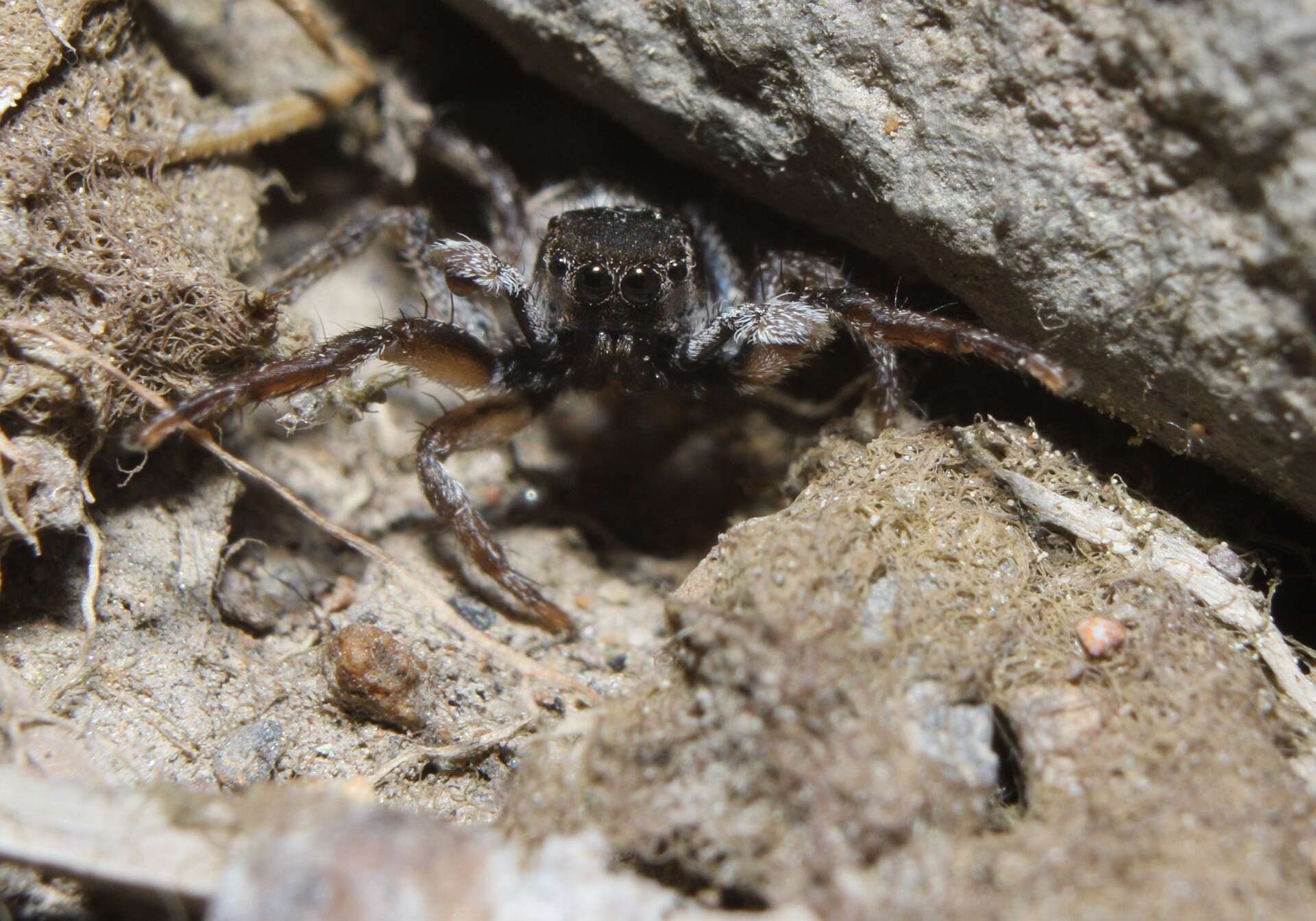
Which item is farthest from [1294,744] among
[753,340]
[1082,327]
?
[753,340]

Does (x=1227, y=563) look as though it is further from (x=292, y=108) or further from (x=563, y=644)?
(x=292, y=108)

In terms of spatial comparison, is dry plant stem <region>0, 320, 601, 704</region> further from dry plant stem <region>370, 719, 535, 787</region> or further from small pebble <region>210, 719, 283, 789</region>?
small pebble <region>210, 719, 283, 789</region>

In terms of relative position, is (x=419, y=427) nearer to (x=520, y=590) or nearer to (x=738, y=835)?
(x=520, y=590)

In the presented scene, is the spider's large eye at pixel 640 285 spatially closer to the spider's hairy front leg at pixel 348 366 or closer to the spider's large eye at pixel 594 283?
the spider's large eye at pixel 594 283

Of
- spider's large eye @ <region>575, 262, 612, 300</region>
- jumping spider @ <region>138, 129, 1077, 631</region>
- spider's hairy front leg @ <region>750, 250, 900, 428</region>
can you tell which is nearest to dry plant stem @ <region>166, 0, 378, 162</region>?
jumping spider @ <region>138, 129, 1077, 631</region>

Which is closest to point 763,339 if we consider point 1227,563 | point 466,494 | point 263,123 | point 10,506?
point 466,494

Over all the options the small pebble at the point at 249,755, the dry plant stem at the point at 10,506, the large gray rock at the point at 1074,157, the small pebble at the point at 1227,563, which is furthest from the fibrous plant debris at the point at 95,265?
the small pebble at the point at 1227,563
